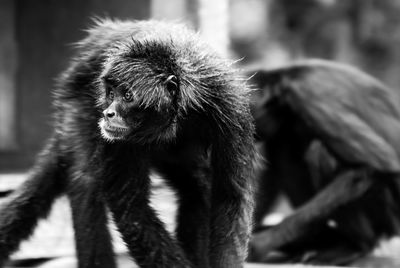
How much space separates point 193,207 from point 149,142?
0.87 meters

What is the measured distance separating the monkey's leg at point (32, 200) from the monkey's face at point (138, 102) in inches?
31.6

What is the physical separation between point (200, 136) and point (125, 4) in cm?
669

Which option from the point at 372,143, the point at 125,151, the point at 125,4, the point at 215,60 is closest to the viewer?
the point at 125,151

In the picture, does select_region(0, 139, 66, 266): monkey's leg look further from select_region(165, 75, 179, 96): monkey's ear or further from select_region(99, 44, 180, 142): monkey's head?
select_region(165, 75, 179, 96): monkey's ear

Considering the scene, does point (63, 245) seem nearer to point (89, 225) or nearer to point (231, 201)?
point (89, 225)

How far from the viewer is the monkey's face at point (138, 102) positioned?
454 cm

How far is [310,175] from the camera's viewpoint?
7.43m

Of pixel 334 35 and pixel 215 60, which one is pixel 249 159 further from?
pixel 334 35

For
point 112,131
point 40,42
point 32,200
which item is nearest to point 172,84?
point 112,131

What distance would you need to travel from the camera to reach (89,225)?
191 inches

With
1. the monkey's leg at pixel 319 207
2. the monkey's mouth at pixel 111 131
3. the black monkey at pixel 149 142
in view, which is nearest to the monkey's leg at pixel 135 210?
the black monkey at pixel 149 142

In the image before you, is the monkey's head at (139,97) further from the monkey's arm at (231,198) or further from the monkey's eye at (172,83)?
the monkey's arm at (231,198)

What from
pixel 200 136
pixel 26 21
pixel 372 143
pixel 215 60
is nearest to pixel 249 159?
pixel 200 136

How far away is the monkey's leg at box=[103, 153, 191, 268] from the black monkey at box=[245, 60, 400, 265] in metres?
2.43
